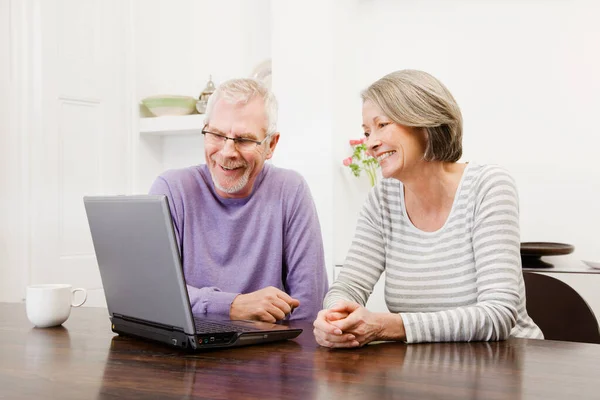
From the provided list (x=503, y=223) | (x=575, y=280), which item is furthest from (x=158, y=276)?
(x=575, y=280)

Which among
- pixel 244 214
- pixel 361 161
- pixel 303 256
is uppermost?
pixel 361 161

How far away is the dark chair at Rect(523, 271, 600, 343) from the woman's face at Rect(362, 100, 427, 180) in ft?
1.62

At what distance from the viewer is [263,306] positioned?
1657 millimetres

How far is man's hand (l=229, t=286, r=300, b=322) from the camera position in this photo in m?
1.65

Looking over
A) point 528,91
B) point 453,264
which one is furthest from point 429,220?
point 528,91

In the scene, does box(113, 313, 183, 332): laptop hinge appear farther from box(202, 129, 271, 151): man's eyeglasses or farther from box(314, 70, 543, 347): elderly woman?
box(202, 129, 271, 151): man's eyeglasses

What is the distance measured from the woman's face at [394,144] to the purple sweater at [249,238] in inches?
14.7

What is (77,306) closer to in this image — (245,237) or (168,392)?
(245,237)

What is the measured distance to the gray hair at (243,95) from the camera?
6.36ft

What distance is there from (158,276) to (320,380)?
0.39 m

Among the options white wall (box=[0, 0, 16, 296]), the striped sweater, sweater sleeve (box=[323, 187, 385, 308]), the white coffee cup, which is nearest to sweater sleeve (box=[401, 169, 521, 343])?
the striped sweater

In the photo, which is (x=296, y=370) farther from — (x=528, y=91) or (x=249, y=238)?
(x=528, y=91)

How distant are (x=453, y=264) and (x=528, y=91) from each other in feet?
6.19

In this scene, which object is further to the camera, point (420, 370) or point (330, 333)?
point (330, 333)
